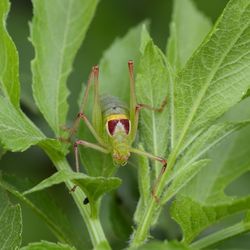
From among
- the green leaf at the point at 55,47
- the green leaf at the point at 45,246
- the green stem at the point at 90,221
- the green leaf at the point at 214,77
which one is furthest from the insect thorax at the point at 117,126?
the green leaf at the point at 45,246

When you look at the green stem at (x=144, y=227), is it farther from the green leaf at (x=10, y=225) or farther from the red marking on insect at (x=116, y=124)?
the red marking on insect at (x=116, y=124)

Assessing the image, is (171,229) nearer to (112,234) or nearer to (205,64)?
(112,234)

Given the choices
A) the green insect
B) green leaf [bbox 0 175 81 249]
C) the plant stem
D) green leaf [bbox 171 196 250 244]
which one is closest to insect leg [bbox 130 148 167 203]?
the plant stem

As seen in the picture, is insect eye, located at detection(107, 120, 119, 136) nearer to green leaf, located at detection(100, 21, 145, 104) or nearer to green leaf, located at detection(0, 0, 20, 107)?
green leaf, located at detection(100, 21, 145, 104)

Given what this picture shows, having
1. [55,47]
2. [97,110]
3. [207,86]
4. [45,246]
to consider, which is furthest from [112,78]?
[45,246]

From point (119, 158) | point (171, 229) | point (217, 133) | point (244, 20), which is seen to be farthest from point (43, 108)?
point (171, 229)

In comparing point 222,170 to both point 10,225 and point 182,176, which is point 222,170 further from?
point 10,225

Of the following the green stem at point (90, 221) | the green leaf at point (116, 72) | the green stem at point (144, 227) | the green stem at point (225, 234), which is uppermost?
the green leaf at point (116, 72)
